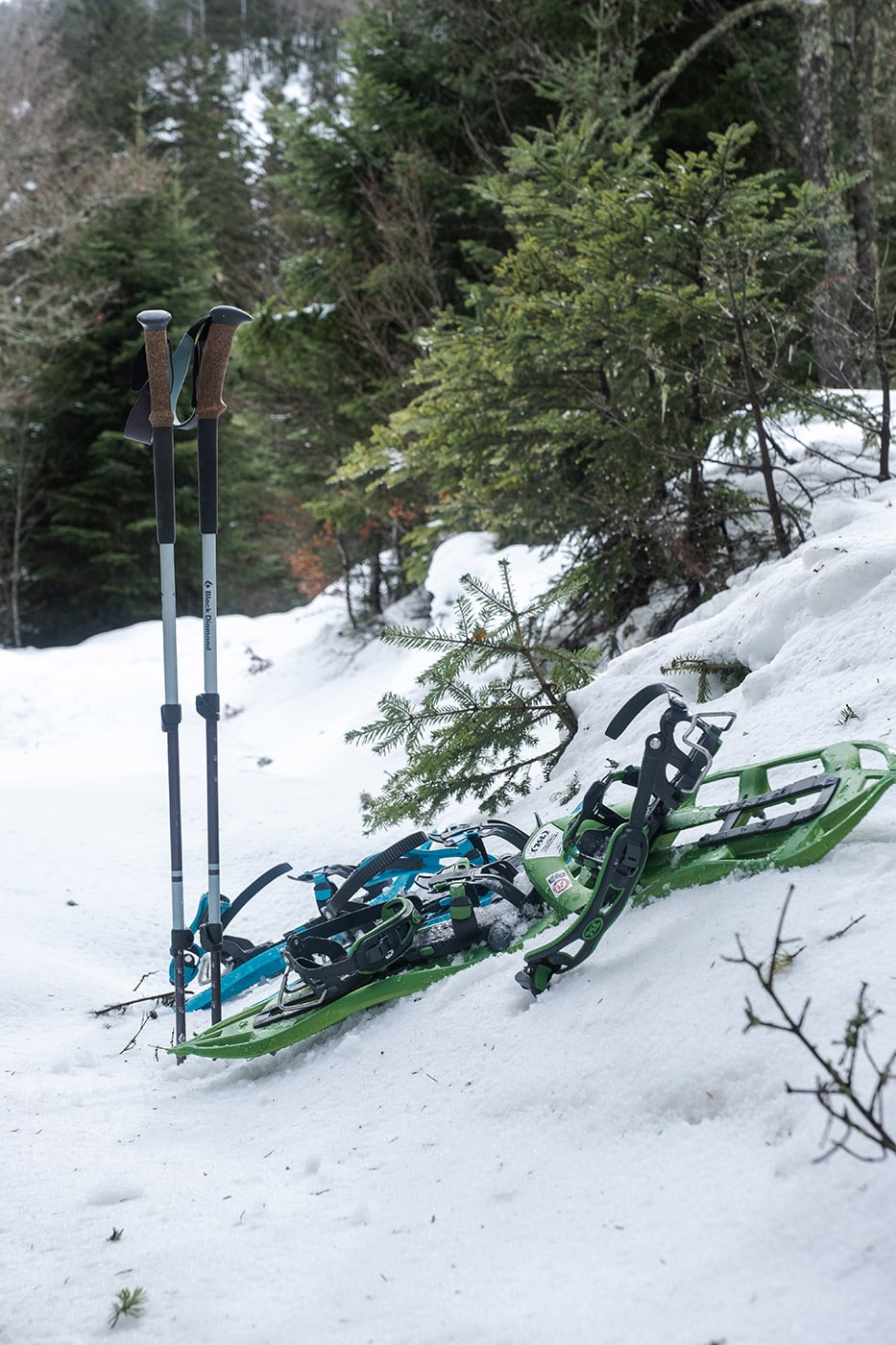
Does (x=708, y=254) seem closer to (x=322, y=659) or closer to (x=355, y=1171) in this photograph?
(x=355, y=1171)

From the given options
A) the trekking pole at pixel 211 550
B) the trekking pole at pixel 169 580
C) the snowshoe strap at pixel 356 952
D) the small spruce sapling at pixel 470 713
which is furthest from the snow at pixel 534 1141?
the small spruce sapling at pixel 470 713

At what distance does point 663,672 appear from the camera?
4.36 metres

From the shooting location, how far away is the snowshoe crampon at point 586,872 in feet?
7.73

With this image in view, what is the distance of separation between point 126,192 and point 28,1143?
19.2 meters

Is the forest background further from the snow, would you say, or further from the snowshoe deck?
the snowshoe deck

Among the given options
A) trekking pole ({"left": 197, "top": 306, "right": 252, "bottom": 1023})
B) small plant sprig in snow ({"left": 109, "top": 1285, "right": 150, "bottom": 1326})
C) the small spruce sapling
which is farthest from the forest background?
small plant sprig in snow ({"left": 109, "top": 1285, "right": 150, "bottom": 1326})

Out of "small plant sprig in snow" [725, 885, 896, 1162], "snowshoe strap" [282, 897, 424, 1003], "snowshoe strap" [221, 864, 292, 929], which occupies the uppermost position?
"small plant sprig in snow" [725, 885, 896, 1162]

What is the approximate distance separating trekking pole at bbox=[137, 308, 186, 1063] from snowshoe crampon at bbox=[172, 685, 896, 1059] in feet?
1.84

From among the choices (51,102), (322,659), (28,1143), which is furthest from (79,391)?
(28,1143)

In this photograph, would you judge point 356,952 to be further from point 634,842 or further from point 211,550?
point 211,550

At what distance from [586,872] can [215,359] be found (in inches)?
95.5

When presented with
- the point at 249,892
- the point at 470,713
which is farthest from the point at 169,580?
the point at 470,713

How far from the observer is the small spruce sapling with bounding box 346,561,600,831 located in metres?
4.31

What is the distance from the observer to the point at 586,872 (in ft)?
9.21
